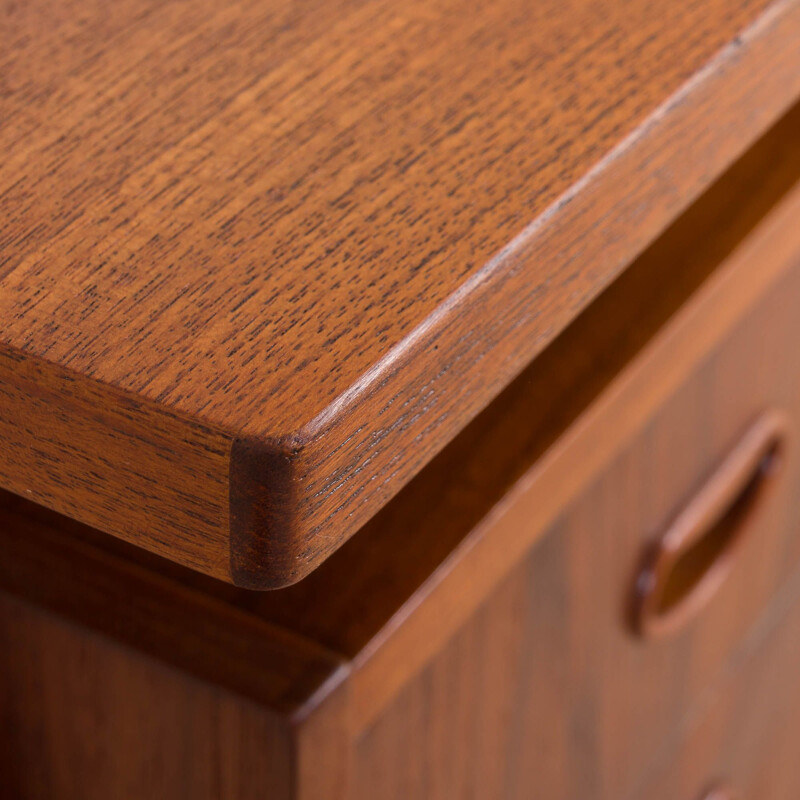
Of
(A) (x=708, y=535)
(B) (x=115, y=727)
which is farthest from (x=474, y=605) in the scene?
(A) (x=708, y=535)

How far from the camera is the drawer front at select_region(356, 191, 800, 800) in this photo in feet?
0.80

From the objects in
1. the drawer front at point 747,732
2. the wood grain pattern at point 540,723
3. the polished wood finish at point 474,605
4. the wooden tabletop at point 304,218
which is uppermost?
the wooden tabletop at point 304,218

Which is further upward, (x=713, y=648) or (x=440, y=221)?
(x=440, y=221)

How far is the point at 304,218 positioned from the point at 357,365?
1.3 inches

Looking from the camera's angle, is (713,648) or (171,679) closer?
(171,679)

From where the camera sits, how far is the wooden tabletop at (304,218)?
0.14 m

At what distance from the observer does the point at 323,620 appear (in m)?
0.21

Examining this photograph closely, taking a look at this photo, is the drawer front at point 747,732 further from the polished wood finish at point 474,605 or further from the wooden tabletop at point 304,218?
the wooden tabletop at point 304,218

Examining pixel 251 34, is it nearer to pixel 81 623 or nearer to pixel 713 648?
pixel 81 623

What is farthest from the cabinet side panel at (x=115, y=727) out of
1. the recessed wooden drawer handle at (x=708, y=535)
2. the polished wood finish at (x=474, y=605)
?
the recessed wooden drawer handle at (x=708, y=535)

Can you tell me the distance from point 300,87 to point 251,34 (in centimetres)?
2

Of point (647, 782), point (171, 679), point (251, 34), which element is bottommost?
point (647, 782)

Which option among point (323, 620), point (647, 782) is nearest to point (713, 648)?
point (647, 782)

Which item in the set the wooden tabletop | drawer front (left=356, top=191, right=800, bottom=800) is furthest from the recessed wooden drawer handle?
the wooden tabletop
